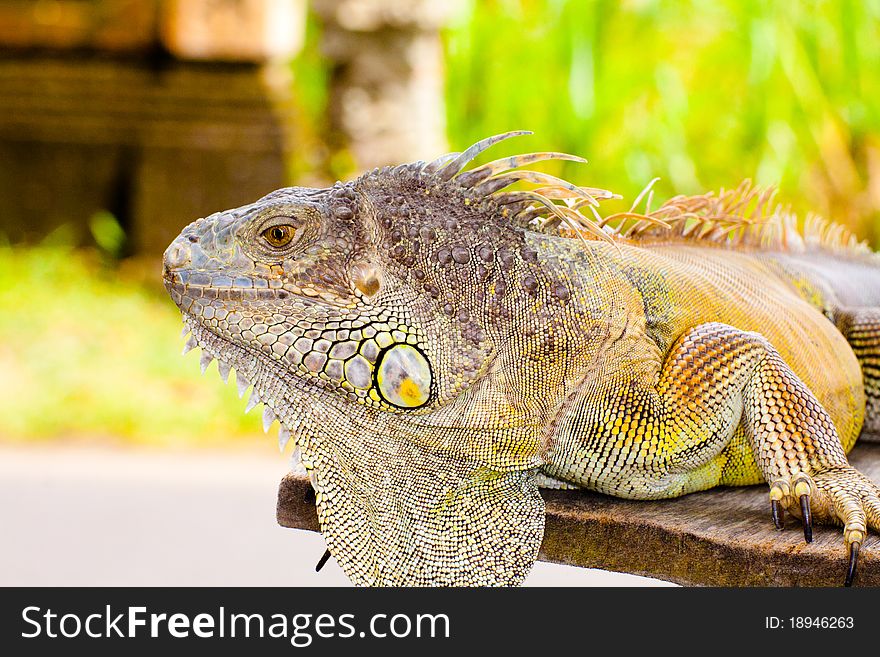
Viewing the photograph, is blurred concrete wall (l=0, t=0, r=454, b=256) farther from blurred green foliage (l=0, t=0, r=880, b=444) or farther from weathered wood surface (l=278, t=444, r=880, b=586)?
weathered wood surface (l=278, t=444, r=880, b=586)

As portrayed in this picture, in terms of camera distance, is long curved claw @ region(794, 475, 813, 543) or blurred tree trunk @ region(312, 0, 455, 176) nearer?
long curved claw @ region(794, 475, 813, 543)

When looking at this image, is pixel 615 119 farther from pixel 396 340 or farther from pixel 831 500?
pixel 396 340

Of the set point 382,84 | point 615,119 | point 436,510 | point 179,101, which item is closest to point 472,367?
point 436,510

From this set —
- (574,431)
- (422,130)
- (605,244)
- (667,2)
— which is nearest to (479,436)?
(574,431)

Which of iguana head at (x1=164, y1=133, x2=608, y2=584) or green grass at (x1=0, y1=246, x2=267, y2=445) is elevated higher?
iguana head at (x1=164, y1=133, x2=608, y2=584)

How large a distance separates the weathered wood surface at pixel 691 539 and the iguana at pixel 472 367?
0.04 m

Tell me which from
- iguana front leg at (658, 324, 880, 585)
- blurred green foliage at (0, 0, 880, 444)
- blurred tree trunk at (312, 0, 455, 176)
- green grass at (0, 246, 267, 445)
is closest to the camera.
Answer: iguana front leg at (658, 324, 880, 585)

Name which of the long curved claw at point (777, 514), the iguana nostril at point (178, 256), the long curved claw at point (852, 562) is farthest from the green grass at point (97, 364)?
the long curved claw at point (852, 562)

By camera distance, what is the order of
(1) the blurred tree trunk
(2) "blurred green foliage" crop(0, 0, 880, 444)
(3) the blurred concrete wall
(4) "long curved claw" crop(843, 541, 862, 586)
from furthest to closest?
(3) the blurred concrete wall
(1) the blurred tree trunk
(2) "blurred green foliage" crop(0, 0, 880, 444)
(4) "long curved claw" crop(843, 541, 862, 586)

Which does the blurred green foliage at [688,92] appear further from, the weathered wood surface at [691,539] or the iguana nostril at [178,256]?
the iguana nostril at [178,256]

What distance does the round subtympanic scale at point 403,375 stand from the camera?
212 centimetres

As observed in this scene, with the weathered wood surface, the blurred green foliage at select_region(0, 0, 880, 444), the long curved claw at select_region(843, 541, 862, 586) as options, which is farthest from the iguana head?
the blurred green foliage at select_region(0, 0, 880, 444)

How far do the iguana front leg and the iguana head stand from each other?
34 centimetres

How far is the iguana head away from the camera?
215cm
